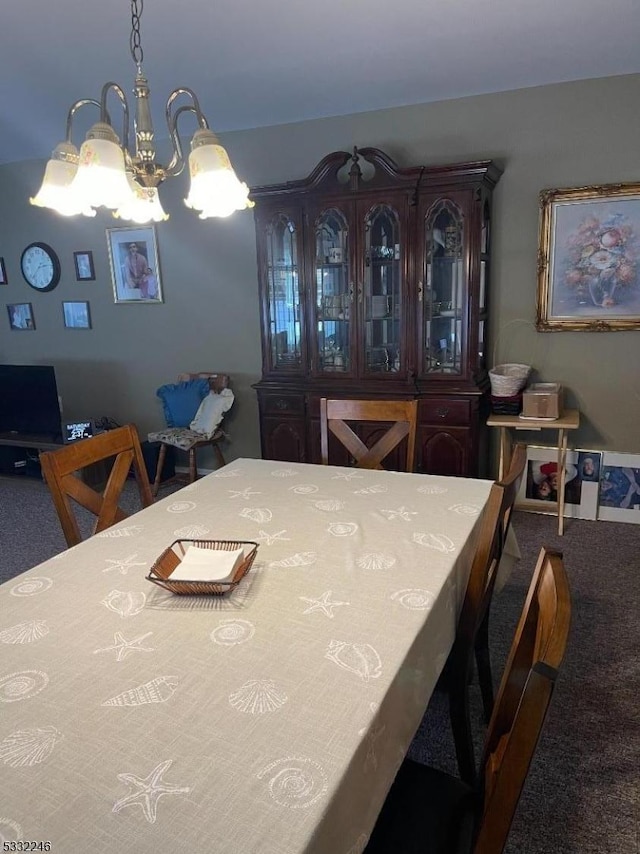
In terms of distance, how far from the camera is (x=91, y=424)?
4.52 meters

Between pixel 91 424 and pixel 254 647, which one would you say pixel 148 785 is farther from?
pixel 91 424

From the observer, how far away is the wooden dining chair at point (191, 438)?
3975mm

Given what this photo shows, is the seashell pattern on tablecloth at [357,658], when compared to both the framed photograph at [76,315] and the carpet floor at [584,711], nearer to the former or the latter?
the carpet floor at [584,711]

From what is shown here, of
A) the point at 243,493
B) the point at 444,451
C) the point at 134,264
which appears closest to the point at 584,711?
the point at 243,493

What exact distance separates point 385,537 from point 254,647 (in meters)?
0.57

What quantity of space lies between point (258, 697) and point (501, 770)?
0.38m

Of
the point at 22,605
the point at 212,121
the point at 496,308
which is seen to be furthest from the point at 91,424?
the point at 22,605

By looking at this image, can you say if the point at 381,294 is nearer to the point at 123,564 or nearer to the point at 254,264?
the point at 254,264

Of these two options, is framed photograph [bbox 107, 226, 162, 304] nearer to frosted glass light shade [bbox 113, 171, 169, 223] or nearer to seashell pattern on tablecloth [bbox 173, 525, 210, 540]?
frosted glass light shade [bbox 113, 171, 169, 223]

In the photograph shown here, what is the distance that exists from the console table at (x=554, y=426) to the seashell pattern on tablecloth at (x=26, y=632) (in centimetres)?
256

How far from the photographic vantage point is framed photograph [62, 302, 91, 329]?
4766mm

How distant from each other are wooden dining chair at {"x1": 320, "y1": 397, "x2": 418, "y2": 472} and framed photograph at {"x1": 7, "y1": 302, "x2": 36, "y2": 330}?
3726mm

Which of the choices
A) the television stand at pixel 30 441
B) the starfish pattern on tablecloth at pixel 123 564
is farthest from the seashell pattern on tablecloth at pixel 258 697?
the television stand at pixel 30 441

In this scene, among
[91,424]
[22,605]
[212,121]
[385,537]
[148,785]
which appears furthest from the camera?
[91,424]
